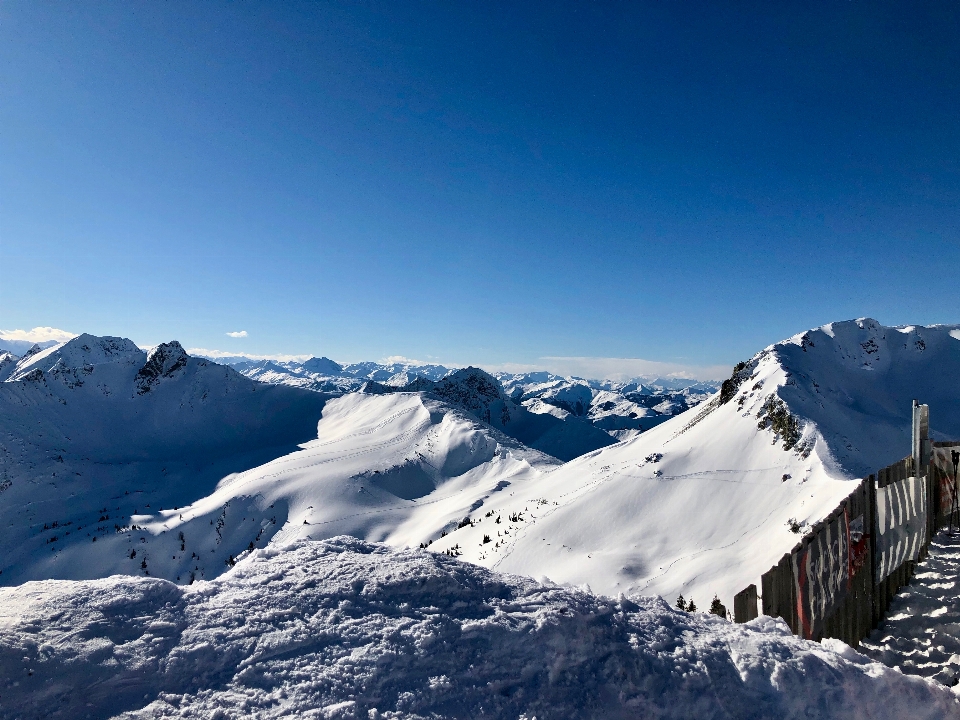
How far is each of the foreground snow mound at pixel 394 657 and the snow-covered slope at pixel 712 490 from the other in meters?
7.89

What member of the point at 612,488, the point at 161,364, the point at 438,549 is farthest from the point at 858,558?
the point at 161,364

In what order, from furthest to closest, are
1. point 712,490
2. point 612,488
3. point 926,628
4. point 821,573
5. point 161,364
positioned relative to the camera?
point 161,364 → point 612,488 → point 712,490 → point 926,628 → point 821,573

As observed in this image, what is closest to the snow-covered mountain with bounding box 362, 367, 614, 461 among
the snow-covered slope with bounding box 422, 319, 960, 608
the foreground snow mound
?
the snow-covered slope with bounding box 422, 319, 960, 608

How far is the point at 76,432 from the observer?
4819 cm

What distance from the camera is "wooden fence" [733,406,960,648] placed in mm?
4547

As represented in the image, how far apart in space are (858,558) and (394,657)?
5996mm

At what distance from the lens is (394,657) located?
3143 mm

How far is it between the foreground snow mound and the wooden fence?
2.22ft

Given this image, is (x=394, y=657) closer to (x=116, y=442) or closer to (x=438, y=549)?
(x=438, y=549)

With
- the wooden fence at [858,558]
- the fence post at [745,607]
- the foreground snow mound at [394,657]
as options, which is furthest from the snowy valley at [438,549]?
the wooden fence at [858,558]

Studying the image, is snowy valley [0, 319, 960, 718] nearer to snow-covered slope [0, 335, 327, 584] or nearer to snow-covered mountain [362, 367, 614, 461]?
snow-covered slope [0, 335, 327, 584]

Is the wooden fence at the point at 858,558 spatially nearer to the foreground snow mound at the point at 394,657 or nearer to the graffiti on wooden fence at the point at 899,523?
the graffiti on wooden fence at the point at 899,523

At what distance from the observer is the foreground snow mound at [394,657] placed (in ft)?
9.18

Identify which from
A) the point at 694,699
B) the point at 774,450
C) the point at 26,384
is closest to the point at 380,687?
the point at 694,699
